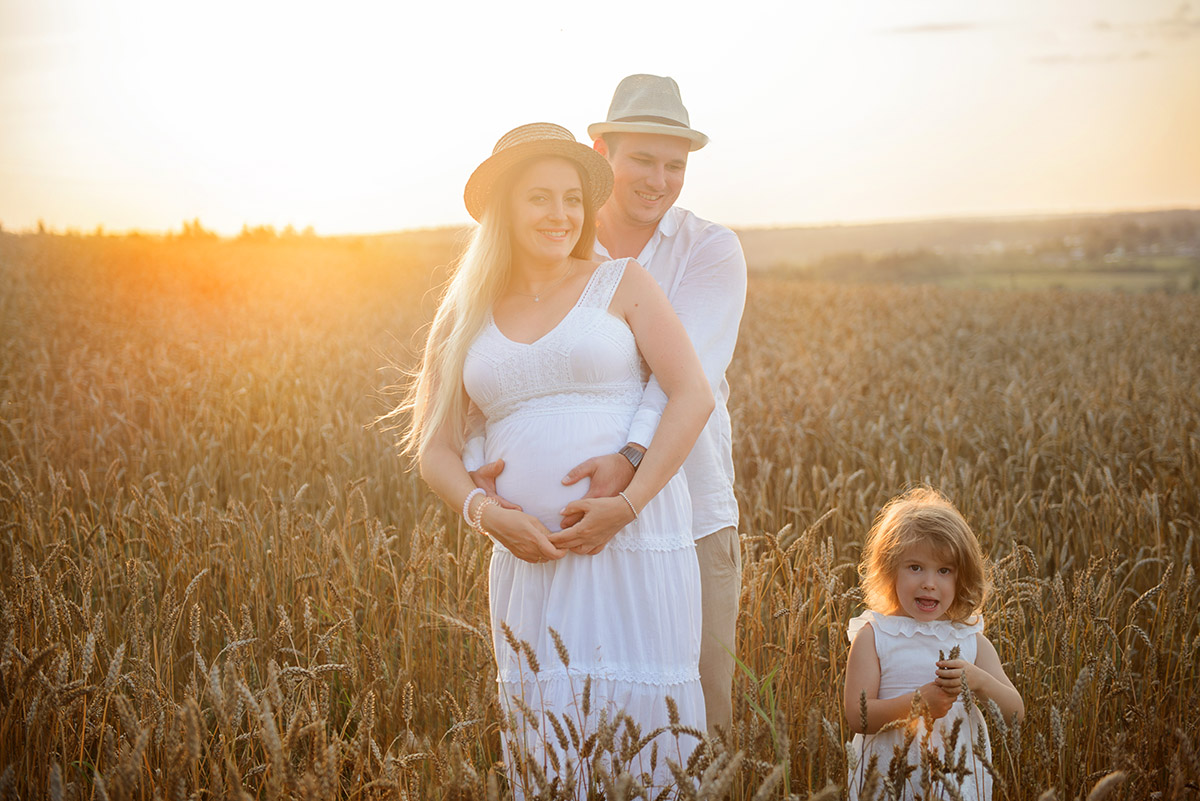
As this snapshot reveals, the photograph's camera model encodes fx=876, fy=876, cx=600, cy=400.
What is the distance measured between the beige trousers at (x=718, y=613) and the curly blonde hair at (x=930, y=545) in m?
0.57

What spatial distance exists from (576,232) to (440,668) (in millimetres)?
1775

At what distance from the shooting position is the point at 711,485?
2.89 metres

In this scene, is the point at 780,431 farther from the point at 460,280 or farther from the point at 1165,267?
the point at 1165,267

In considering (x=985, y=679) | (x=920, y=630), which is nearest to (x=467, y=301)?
(x=920, y=630)

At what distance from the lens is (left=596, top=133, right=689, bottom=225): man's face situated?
2947 mm

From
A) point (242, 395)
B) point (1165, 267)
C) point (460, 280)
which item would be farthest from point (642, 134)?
point (1165, 267)

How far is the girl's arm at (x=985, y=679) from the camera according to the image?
6.65ft

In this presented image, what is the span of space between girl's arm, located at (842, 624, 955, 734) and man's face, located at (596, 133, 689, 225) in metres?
1.51

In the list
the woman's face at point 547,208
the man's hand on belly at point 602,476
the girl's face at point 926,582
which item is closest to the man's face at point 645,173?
the woman's face at point 547,208

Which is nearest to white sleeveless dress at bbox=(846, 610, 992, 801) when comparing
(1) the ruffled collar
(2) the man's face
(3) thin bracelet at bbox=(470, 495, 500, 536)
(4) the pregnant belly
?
(1) the ruffled collar

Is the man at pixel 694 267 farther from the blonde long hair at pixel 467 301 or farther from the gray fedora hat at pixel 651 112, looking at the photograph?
the blonde long hair at pixel 467 301

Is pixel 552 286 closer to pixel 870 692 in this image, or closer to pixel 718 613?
pixel 718 613

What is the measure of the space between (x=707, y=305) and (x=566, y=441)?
2.36ft

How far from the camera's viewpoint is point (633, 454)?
2.40 meters
